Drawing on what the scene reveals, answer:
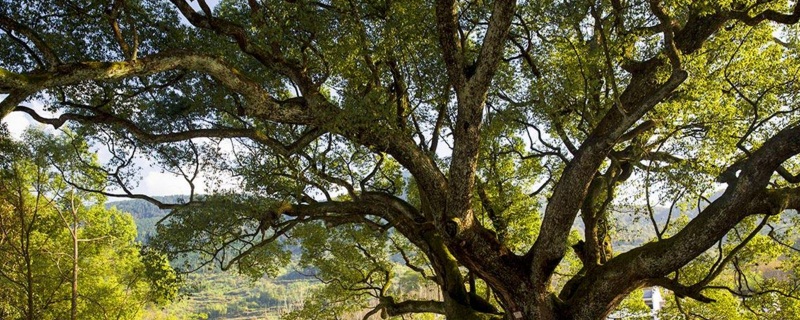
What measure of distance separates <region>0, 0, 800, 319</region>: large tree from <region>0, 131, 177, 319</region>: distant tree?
5.99 metres

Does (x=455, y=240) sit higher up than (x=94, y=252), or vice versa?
(x=94, y=252)

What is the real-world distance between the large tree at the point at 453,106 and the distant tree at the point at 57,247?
19.7ft

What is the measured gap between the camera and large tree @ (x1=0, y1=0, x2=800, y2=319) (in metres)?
5.80

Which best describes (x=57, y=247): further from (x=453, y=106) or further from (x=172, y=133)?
(x=453, y=106)

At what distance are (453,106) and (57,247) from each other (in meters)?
17.2

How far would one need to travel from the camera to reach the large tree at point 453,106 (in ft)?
A: 19.0

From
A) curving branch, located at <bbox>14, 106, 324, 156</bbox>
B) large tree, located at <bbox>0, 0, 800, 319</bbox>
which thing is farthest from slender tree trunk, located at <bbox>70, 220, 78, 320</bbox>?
curving branch, located at <bbox>14, 106, 324, 156</bbox>

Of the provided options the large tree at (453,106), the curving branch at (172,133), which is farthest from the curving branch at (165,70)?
the curving branch at (172,133)

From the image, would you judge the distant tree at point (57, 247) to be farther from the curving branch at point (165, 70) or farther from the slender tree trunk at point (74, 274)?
the curving branch at point (165, 70)

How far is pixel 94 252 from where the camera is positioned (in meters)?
19.8

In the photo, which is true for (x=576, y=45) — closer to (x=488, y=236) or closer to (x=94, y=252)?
(x=488, y=236)

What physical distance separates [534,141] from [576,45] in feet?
7.91

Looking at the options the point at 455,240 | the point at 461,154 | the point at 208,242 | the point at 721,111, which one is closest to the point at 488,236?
the point at 455,240

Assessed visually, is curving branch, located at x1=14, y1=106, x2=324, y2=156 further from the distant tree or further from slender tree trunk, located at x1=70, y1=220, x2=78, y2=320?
slender tree trunk, located at x1=70, y1=220, x2=78, y2=320
